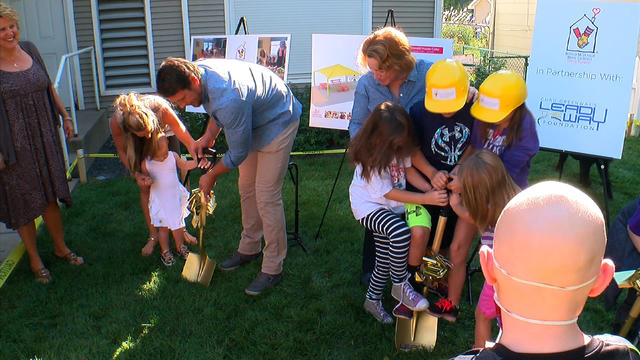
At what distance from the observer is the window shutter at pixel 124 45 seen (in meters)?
8.05

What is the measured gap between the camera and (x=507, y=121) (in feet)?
9.96

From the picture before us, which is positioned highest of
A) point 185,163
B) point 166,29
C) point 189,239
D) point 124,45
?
point 166,29

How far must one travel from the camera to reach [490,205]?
2.69 meters

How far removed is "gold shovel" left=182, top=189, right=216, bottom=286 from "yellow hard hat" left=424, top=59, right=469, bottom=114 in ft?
5.48

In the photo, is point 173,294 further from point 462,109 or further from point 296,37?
point 296,37

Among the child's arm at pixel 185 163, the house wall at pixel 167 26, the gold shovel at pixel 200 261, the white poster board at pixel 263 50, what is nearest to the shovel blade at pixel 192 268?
the gold shovel at pixel 200 261

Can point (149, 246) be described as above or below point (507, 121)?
below

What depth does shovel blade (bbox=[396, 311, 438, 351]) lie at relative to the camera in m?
3.11

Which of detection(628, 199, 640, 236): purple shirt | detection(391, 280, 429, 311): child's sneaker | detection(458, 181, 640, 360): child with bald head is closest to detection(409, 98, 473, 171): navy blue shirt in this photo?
detection(391, 280, 429, 311): child's sneaker

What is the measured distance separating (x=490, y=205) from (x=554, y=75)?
200 cm

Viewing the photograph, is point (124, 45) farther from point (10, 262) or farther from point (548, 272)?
point (548, 272)

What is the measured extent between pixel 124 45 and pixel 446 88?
21.2ft

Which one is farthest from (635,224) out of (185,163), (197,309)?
(185,163)

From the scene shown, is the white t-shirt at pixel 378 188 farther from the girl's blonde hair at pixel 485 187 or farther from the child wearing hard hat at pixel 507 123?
the girl's blonde hair at pixel 485 187
